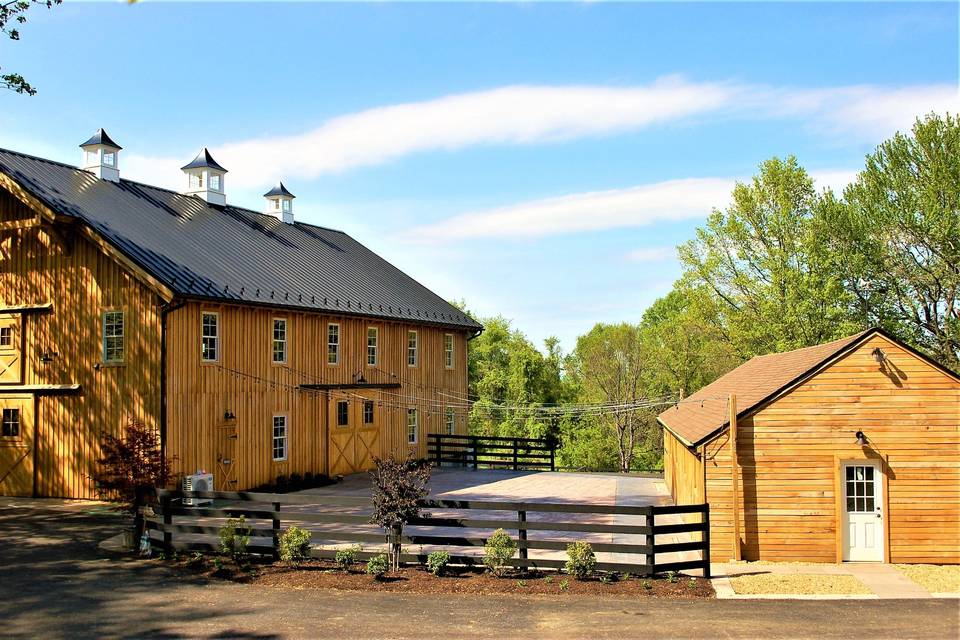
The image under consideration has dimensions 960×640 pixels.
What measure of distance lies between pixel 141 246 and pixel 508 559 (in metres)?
15.1

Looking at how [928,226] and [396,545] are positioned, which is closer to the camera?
[396,545]

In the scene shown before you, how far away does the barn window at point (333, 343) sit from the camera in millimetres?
29672

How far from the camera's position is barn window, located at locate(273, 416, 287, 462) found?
26859mm

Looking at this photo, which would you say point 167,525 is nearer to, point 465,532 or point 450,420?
point 465,532

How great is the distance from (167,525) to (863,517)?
12.8 meters

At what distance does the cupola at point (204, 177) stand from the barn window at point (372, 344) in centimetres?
768

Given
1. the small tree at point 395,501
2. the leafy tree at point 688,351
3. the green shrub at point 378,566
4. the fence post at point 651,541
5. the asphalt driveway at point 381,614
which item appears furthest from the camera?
the leafy tree at point 688,351

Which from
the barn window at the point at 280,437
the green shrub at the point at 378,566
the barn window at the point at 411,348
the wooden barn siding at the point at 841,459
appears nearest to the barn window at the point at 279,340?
the barn window at the point at 280,437

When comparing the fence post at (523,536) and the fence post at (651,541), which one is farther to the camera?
the fence post at (523,536)

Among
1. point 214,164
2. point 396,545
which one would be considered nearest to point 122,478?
point 396,545

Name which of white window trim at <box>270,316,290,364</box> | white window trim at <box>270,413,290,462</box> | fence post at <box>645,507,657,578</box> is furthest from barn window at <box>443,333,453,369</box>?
fence post at <box>645,507,657,578</box>

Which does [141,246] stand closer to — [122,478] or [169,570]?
[122,478]

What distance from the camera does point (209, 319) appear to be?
24641mm

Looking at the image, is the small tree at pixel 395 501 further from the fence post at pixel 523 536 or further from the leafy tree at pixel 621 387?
the leafy tree at pixel 621 387
